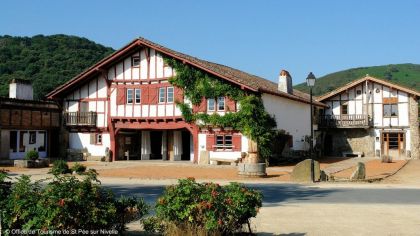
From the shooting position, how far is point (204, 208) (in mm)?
7035

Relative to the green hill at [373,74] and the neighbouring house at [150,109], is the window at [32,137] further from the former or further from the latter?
the green hill at [373,74]

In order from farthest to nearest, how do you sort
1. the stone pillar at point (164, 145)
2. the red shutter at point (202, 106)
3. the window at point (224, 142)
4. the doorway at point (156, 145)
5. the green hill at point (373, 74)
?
the green hill at point (373, 74)
the doorway at point (156, 145)
the stone pillar at point (164, 145)
the red shutter at point (202, 106)
the window at point (224, 142)

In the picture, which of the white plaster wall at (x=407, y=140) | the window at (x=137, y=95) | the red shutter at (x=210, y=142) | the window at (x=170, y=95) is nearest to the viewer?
the red shutter at (x=210, y=142)

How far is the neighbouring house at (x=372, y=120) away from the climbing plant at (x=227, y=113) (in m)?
13.4

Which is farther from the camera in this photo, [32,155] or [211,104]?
[211,104]

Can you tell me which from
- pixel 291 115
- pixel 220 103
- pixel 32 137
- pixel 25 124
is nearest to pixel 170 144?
pixel 220 103

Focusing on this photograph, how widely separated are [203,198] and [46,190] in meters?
2.39

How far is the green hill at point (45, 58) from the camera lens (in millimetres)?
67000

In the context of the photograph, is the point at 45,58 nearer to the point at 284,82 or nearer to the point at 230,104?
the point at 284,82

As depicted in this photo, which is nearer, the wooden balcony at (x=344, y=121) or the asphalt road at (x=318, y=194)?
the asphalt road at (x=318, y=194)

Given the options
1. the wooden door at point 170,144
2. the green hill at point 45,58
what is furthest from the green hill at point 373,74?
the wooden door at point 170,144

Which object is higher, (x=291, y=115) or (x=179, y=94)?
(x=179, y=94)

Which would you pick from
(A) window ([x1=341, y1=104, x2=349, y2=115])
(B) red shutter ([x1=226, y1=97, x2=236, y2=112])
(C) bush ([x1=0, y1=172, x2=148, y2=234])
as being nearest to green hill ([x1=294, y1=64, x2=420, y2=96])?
(A) window ([x1=341, y1=104, x2=349, y2=115])

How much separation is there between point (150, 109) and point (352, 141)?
20.1 m
